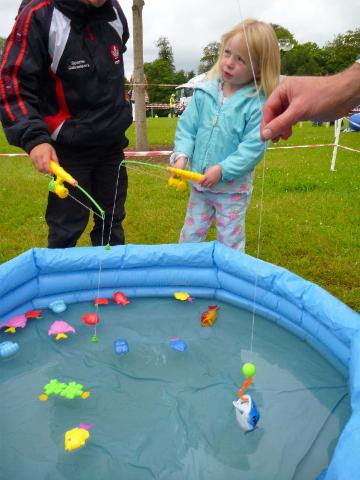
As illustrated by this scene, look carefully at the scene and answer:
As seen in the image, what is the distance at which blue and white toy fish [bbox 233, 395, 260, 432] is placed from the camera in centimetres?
140

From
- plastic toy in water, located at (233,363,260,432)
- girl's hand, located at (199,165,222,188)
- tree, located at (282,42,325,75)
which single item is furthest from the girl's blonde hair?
tree, located at (282,42,325,75)

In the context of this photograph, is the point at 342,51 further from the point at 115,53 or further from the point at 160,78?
the point at 115,53

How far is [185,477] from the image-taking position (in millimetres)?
1306

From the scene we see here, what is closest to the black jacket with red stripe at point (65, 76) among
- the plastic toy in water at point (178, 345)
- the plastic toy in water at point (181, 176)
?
the plastic toy in water at point (181, 176)

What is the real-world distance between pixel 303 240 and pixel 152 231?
1121mm

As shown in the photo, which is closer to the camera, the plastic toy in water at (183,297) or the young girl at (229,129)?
the young girl at (229,129)

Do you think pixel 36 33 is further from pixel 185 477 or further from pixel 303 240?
pixel 303 240

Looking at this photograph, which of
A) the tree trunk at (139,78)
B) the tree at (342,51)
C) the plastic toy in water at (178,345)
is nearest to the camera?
the plastic toy in water at (178,345)

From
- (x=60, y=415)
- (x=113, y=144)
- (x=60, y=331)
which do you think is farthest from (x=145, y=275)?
(x=60, y=415)

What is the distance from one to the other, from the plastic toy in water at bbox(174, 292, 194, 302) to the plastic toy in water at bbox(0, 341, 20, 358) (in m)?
0.80

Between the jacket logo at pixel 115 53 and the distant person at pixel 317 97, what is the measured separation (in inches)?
47.3

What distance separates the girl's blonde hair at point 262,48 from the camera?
2.08 metres

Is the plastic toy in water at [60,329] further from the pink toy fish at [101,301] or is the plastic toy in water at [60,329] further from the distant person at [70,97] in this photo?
the distant person at [70,97]

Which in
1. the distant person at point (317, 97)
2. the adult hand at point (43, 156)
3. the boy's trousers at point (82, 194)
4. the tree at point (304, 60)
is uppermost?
the tree at point (304, 60)
